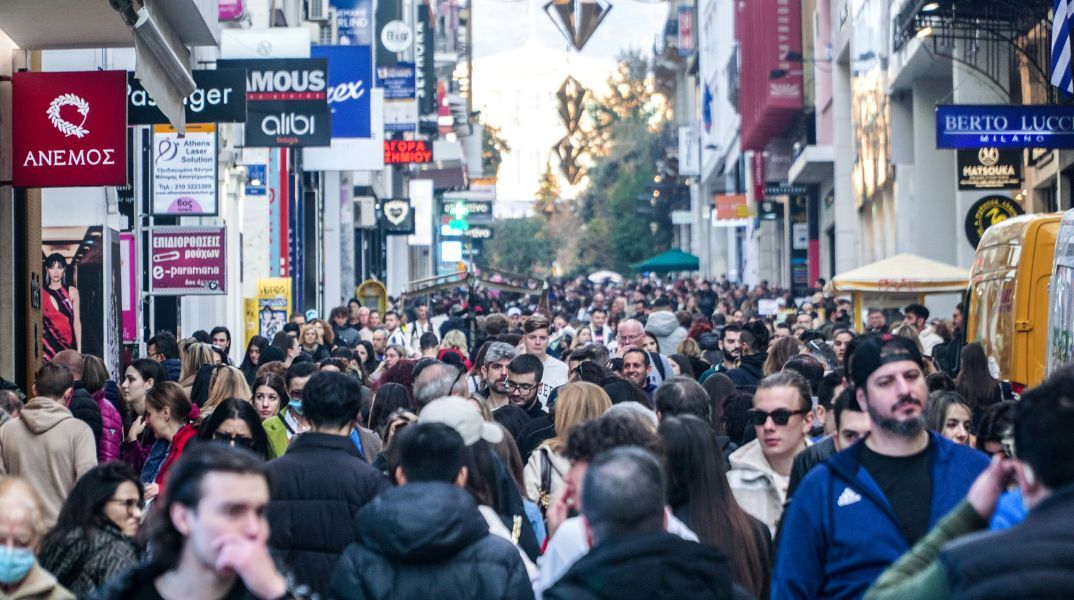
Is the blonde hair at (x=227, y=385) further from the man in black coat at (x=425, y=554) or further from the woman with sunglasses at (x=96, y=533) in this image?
the man in black coat at (x=425, y=554)

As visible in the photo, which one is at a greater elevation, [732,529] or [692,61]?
[692,61]

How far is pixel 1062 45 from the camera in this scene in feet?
56.7

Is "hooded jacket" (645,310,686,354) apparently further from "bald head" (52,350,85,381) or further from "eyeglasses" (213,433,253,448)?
"eyeglasses" (213,433,253,448)

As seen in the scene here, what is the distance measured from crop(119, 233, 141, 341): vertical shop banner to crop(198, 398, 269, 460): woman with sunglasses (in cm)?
1212

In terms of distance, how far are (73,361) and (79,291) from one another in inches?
221

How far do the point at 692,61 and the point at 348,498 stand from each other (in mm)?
98809

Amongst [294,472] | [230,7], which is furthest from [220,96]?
[294,472]

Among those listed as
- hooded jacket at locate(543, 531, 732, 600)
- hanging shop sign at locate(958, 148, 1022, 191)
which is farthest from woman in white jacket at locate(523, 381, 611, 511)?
hanging shop sign at locate(958, 148, 1022, 191)

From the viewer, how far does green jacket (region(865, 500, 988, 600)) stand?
12.7ft

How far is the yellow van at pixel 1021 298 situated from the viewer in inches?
568

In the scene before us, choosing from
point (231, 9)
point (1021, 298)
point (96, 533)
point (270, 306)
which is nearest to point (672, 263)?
point (270, 306)

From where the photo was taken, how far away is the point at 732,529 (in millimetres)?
6094

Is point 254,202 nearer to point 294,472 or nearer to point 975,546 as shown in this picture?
point 294,472

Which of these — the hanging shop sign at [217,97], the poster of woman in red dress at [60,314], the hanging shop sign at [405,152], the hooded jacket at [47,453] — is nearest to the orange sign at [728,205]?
the hanging shop sign at [405,152]
